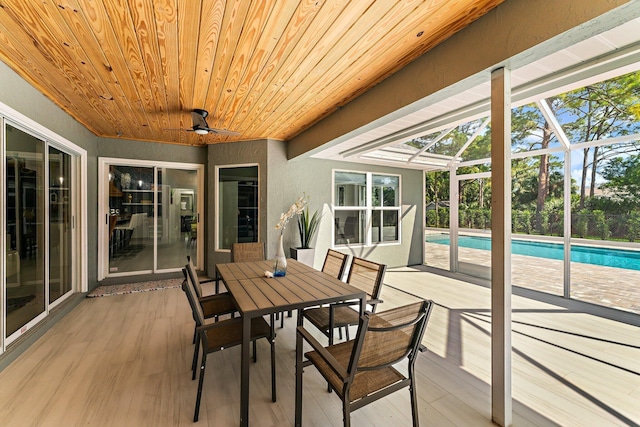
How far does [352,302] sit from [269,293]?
687 millimetres

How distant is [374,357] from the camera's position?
1323 mm

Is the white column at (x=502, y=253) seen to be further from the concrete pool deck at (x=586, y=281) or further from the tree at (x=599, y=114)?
the concrete pool deck at (x=586, y=281)

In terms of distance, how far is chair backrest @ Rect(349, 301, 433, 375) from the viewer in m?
1.24

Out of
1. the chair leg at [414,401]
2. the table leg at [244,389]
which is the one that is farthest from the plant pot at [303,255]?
the chair leg at [414,401]

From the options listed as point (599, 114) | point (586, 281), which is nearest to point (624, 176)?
point (599, 114)

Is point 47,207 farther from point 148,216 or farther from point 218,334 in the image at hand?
point 218,334

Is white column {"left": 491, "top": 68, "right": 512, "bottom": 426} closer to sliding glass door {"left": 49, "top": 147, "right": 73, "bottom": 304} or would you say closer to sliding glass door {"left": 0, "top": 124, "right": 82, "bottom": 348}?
sliding glass door {"left": 0, "top": 124, "right": 82, "bottom": 348}

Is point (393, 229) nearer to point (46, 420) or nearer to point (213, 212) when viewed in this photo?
point (213, 212)

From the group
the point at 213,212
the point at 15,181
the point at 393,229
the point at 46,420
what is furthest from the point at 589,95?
the point at 15,181

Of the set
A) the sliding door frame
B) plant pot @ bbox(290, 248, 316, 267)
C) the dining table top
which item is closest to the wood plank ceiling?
the sliding door frame

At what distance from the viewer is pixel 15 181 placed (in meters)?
2.50

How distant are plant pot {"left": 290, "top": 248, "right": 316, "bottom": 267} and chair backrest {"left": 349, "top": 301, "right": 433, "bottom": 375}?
10.4ft

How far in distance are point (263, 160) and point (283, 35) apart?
2972 mm

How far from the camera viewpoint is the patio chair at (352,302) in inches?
85.6
